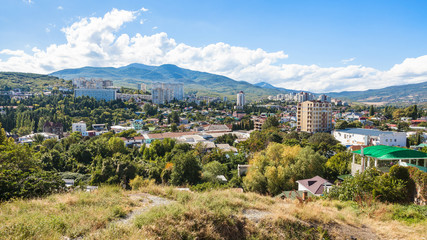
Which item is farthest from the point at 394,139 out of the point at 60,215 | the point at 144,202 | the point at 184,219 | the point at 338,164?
the point at 60,215

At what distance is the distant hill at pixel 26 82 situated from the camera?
101 meters

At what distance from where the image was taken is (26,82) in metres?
112

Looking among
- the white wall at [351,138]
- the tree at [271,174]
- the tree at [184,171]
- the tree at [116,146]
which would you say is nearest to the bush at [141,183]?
the tree at [184,171]

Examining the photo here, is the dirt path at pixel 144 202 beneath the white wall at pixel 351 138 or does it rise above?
above

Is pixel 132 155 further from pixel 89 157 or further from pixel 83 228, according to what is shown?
pixel 83 228

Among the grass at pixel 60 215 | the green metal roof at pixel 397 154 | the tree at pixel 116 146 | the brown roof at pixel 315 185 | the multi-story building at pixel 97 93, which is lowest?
the tree at pixel 116 146

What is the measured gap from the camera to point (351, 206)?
7094 millimetres

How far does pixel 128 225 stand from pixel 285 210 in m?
3.30

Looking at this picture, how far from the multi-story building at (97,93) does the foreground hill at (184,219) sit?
94.3m

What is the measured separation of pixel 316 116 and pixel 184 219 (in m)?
44.8

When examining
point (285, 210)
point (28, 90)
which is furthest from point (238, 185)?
point (28, 90)

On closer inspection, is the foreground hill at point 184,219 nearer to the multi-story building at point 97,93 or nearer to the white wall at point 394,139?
the white wall at point 394,139

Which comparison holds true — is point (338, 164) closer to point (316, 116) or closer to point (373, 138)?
point (373, 138)

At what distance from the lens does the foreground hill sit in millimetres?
3973
